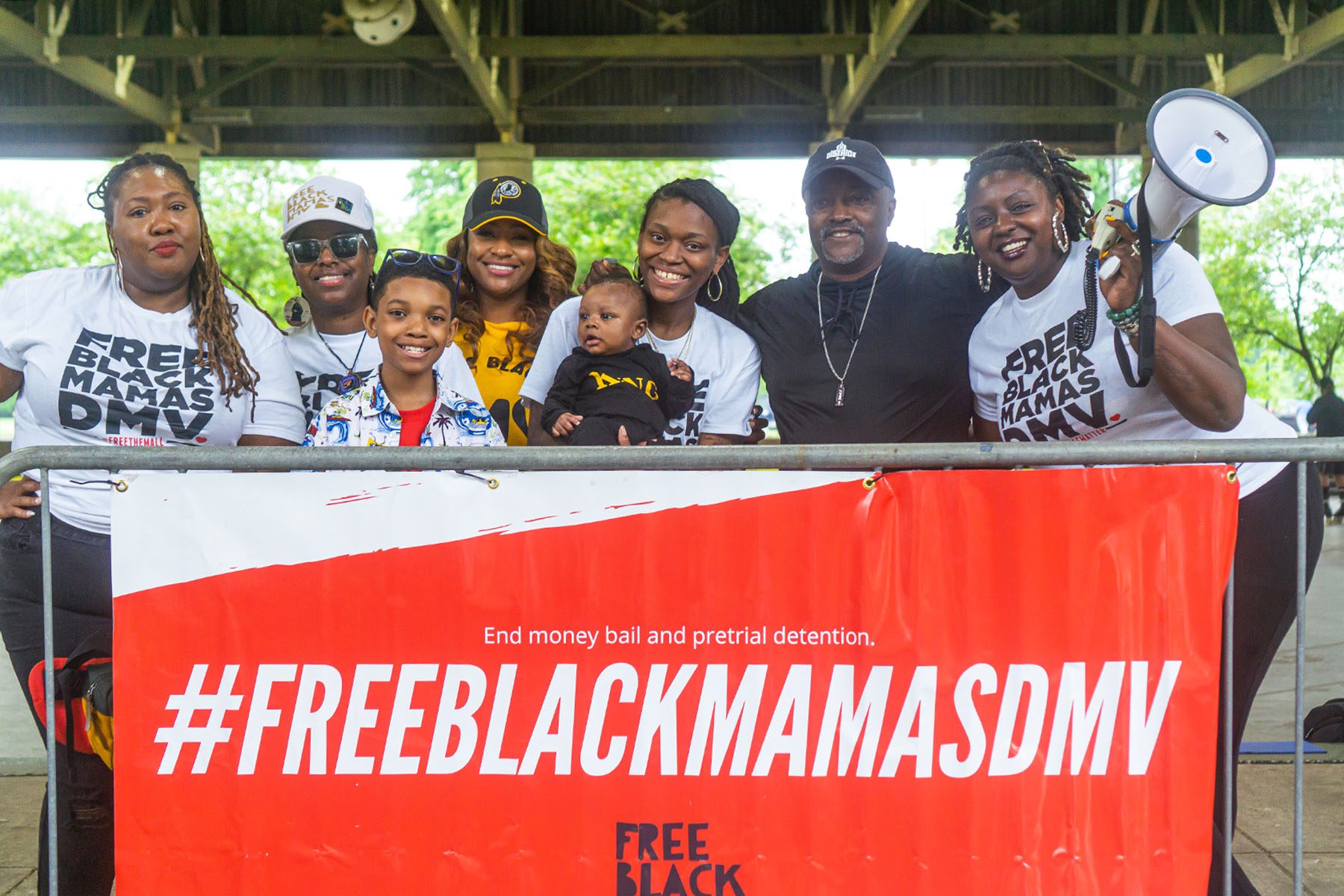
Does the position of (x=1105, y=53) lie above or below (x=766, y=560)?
above

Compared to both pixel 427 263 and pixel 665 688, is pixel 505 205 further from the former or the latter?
pixel 665 688

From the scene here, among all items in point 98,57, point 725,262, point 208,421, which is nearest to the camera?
point 208,421

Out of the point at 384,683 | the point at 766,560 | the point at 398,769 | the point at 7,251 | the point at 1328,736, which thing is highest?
the point at 7,251

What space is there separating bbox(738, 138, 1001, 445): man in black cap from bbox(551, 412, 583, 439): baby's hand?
642mm

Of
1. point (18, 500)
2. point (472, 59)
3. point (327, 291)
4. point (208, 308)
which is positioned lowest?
point (18, 500)

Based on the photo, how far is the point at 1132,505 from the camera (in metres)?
2.60

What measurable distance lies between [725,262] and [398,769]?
2.07 m

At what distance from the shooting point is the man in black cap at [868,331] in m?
3.51

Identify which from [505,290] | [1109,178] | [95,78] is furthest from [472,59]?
[1109,178]

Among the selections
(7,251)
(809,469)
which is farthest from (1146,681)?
(7,251)

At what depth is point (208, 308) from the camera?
10.5 ft

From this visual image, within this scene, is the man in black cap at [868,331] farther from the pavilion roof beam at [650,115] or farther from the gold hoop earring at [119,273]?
the pavilion roof beam at [650,115]

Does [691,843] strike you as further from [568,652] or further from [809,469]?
[809,469]

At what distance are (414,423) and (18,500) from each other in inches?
40.6
